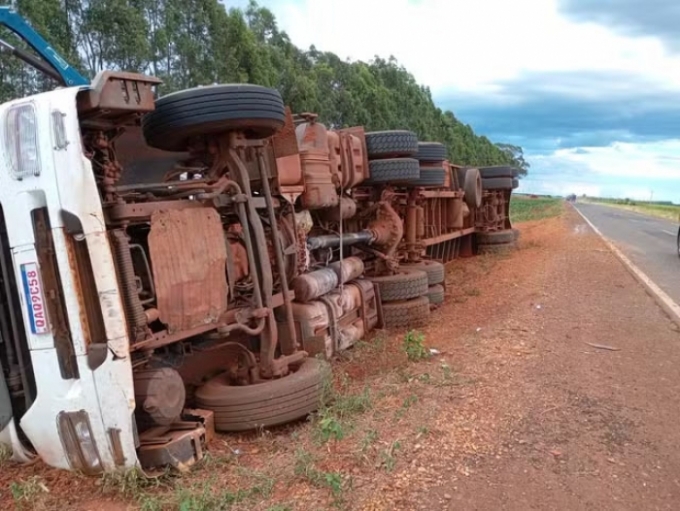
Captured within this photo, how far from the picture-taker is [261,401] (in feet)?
12.6

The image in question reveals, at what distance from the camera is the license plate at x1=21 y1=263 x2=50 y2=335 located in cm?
307

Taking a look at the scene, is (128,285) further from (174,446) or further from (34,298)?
(174,446)

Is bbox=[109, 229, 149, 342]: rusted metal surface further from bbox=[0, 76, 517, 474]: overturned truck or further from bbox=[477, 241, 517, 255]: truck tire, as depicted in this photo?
bbox=[477, 241, 517, 255]: truck tire

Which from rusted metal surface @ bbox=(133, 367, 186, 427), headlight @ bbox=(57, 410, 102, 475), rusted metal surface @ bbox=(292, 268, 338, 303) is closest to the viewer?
headlight @ bbox=(57, 410, 102, 475)

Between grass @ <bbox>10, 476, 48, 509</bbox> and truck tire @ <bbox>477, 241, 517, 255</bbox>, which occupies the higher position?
grass @ <bbox>10, 476, 48, 509</bbox>

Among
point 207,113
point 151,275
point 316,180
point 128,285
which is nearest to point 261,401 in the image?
point 151,275

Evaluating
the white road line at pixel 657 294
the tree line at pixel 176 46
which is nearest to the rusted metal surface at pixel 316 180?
the white road line at pixel 657 294

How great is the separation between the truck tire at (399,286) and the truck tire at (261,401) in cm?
314

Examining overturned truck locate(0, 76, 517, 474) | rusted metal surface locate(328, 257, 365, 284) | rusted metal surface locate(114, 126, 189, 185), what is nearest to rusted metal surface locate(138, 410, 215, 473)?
overturned truck locate(0, 76, 517, 474)

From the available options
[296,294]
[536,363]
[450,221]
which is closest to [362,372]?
[296,294]

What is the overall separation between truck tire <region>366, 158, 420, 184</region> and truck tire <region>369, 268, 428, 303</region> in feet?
3.63

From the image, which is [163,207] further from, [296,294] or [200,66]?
[200,66]

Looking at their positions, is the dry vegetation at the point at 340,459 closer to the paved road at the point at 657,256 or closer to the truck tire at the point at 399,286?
the truck tire at the point at 399,286

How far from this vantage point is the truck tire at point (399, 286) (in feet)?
23.6
